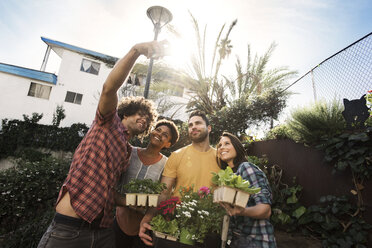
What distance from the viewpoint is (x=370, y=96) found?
11.2 ft

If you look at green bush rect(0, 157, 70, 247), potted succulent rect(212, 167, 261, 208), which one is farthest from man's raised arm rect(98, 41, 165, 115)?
green bush rect(0, 157, 70, 247)

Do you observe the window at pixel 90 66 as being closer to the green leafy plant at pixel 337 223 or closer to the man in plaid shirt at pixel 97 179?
the man in plaid shirt at pixel 97 179

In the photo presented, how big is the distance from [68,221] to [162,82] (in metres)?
12.6

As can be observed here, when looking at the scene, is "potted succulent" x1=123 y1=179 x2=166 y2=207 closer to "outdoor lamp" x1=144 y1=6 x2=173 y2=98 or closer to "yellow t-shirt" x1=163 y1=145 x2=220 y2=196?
"yellow t-shirt" x1=163 y1=145 x2=220 y2=196

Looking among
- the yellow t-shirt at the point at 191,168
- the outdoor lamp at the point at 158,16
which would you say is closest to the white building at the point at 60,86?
the outdoor lamp at the point at 158,16

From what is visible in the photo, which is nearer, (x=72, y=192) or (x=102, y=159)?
(x=72, y=192)

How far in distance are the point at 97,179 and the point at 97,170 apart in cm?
7

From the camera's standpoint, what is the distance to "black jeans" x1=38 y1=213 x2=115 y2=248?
4.89 ft

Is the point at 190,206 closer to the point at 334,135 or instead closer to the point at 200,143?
the point at 200,143

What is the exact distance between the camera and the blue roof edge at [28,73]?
50.3 ft

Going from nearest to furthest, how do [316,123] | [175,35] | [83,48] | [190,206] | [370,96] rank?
1. [190,206]
2. [370,96]
3. [316,123]
4. [175,35]
5. [83,48]

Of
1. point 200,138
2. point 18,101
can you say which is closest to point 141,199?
point 200,138

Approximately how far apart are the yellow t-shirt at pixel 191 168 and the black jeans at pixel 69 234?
3.07 ft

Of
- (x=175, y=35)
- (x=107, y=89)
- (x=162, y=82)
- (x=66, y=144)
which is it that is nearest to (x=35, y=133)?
(x=66, y=144)
